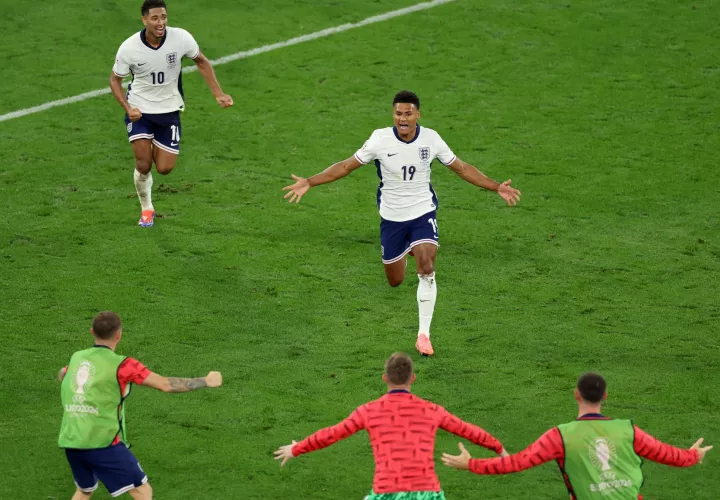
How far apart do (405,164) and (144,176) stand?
416 centimetres

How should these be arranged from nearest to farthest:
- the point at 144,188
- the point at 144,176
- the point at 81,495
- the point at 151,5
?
the point at 81,495, the point at 151,5, the point at 144,176, the point at 144,188

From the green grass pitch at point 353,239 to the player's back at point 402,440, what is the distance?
6.74 ft

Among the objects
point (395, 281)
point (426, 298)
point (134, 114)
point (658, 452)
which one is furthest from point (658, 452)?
point (134, 114)

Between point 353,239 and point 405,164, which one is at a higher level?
point 405,164

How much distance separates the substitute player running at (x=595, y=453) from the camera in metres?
7.70

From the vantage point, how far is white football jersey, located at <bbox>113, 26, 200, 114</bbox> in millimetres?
14633

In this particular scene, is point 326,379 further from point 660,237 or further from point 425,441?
point 660,237

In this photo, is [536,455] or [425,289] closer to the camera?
[536,455]

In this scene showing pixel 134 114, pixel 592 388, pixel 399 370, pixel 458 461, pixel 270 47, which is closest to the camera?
pixel 592 388

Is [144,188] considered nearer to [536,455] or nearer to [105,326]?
[105,326]

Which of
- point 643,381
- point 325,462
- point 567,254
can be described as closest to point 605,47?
point 567,254

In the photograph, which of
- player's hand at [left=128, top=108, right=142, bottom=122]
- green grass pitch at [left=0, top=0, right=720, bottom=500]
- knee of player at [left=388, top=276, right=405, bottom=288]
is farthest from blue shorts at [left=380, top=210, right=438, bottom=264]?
player's hand at [left=128, top=108, right=142, bottom=122]

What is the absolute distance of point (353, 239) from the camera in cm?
1531

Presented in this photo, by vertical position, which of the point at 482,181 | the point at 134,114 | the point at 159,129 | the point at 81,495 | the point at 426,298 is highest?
the point at 482,181
